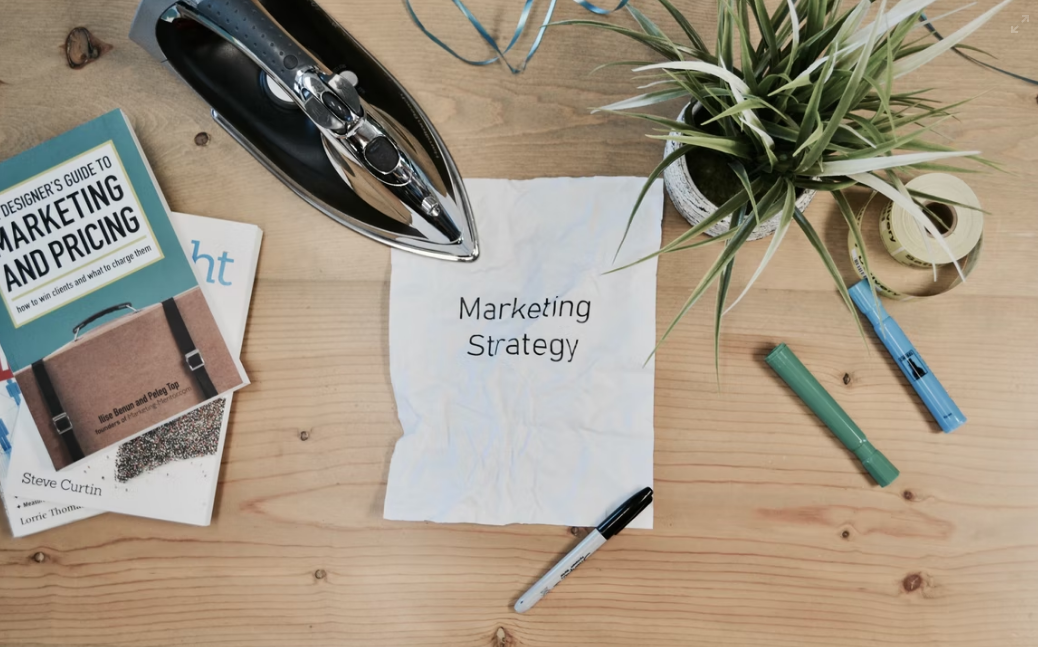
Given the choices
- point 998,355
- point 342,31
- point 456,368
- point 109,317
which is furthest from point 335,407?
point 998,355

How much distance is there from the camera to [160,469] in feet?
1.92

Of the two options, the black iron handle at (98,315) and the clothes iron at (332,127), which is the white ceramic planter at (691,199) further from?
the black iron handle at (98,315)

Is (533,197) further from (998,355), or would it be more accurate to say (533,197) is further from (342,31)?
(998,355)

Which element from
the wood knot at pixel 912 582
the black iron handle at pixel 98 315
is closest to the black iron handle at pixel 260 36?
the black iron handle at pixel 98 315

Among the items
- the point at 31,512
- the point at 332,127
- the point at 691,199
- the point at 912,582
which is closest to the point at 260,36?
the point at 332,127

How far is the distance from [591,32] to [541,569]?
48 centimetres

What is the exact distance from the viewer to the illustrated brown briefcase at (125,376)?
1.93 feet

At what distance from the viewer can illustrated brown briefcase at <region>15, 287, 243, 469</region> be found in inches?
23.2

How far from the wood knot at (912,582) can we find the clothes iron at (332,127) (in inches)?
18.3

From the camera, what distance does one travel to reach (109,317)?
1.96ft

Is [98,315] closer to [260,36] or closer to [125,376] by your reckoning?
[125,376]

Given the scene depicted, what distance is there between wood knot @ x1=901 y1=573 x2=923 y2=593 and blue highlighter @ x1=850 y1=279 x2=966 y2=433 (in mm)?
128

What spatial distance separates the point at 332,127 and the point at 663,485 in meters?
0.40

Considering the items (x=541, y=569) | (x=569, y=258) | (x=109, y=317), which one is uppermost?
(x=569, y=258)
